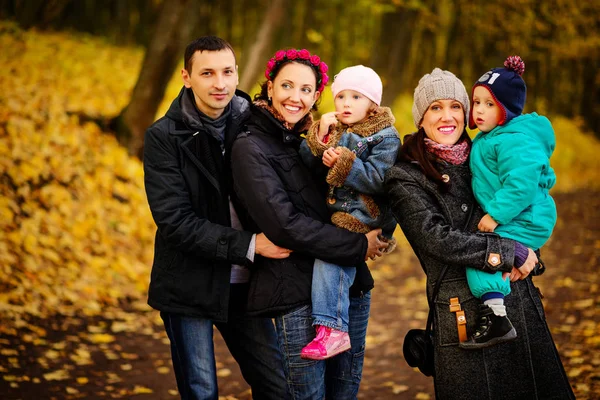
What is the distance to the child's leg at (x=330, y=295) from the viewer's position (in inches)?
122

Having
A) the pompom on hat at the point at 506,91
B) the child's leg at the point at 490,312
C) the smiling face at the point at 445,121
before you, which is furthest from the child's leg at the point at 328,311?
the pompom on hat at the point at 506,91

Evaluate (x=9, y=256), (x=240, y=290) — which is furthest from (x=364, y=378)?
(x=9, y=256)

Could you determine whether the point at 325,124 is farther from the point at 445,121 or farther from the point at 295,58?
the point at 445,121

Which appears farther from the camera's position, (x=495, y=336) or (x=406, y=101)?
(x=406, y=101)

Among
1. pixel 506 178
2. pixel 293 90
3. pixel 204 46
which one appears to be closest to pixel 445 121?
pixel 506 178

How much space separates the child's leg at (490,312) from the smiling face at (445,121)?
645mm

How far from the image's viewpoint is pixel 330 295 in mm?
3104

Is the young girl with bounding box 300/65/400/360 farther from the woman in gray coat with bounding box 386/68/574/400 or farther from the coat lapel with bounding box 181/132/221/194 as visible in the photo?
the coat lapel with bounding box 181/132/221/194

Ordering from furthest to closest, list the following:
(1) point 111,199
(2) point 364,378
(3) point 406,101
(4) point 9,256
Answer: (3) point 406,101
(1) point 111,199
(4) point 9,256
(2) point 364,378

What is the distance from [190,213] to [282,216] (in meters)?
0.55

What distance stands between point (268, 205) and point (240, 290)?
0.69 metres

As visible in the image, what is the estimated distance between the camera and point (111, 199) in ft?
29.1

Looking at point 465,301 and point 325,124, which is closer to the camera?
point 465,301

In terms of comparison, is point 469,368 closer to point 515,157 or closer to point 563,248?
point 515,157
